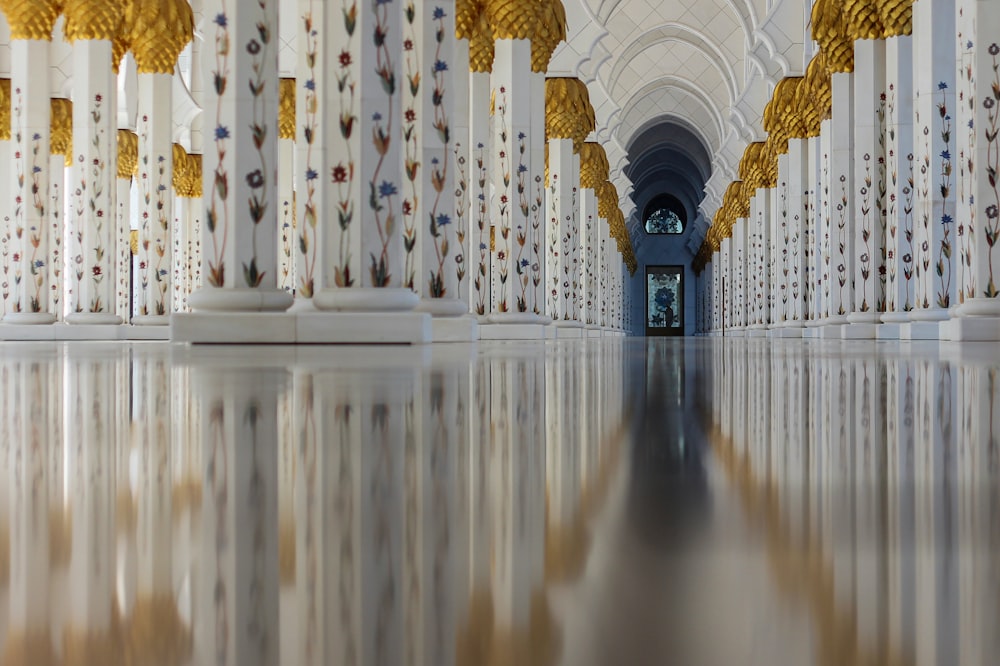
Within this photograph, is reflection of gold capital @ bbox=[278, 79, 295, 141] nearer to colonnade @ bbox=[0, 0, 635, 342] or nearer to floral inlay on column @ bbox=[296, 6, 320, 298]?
colonnade @ bbox=[0, 0, 635, 342]

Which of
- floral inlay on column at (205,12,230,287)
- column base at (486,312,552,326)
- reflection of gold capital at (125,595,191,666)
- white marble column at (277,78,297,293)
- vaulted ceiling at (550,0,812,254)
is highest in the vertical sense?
vaulted ceiling at (550,0,812,254)

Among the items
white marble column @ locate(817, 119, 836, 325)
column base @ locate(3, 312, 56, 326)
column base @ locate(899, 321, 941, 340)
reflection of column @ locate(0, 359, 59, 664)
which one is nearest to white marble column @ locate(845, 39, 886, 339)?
white marble column @ locate(817, 119, 836, 325)

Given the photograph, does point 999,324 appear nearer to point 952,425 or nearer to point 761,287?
point 952,425

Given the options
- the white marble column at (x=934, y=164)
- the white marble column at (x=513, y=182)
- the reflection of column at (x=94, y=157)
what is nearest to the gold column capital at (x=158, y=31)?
the reflection of column at (x=94, y=157)

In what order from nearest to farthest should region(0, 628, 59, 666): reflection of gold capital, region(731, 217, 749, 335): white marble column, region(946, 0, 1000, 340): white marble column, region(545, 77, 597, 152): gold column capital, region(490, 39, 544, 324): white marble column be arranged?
region(0, 628, 59, 666): reflection of gold capital < region(946, 0, 1000, 340): white marble column < region(490, 39, 544, 324): white marble column < region(545, 77, 597, 152): gold column capital < region(731, 217, 749, 335): white marble column

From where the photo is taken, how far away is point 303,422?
1.40 m

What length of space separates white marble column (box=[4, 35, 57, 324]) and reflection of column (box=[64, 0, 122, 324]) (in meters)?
0.38

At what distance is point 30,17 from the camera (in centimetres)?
1163

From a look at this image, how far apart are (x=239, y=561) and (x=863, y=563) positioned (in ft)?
1.14

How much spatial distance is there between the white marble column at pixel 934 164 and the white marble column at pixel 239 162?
255 inches

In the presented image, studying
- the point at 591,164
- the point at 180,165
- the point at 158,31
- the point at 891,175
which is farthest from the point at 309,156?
the point at 180,165

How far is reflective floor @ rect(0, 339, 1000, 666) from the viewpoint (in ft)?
1.41

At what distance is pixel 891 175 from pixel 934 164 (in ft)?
6.43

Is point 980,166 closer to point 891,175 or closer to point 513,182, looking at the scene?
point 891,175
